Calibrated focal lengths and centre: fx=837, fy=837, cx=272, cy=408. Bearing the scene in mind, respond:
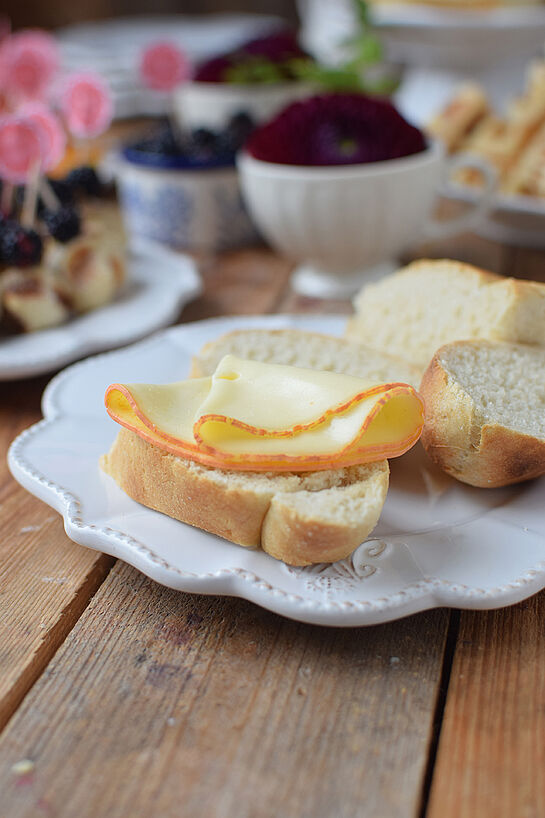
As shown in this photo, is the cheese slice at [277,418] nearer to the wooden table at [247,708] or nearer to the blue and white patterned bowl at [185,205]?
the wooden table at [247,708]

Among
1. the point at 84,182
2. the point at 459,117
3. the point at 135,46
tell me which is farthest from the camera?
the point at 135,46

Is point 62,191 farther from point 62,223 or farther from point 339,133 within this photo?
point 339,133

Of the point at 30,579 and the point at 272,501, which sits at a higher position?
the point at 272,501

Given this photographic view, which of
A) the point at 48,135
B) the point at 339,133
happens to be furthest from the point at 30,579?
the point at 339,133

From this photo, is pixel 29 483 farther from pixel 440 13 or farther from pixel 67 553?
pixel 440 13

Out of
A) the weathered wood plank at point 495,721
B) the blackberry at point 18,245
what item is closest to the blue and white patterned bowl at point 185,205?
the blackberry at point 18,245

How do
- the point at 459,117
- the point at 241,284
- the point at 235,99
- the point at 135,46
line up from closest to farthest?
the point at 241,284
the point at 459,117
the point at 235,99
the point at 135,46
